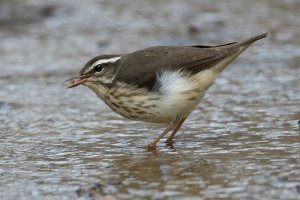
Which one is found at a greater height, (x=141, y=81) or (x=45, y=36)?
(x=45, y=36)

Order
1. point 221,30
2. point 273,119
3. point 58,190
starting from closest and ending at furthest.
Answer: point 58,190 < point 273,119 < point 221,30

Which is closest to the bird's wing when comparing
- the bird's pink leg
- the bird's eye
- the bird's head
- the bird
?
the bird

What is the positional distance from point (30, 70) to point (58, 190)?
233 inches

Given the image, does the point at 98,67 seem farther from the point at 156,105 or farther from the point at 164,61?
the point at 156,105

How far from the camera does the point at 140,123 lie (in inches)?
357

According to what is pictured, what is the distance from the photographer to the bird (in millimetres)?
7801

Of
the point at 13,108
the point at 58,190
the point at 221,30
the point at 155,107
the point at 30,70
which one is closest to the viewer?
the point at 58,190

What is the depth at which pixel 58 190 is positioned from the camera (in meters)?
6.15

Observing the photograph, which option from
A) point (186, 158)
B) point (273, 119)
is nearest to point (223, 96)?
point (273, 119)

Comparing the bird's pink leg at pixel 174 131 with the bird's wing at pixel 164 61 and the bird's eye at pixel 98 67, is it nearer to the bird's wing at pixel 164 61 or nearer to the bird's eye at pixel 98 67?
the bird's wing at pixel 164 61

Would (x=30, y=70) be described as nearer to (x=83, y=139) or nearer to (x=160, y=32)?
(x=160, y=32)

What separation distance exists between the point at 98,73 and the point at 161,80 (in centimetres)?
78

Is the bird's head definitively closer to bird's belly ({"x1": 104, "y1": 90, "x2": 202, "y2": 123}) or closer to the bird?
the bird

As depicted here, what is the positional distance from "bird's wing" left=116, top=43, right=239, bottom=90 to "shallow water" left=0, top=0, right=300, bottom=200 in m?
0.66
